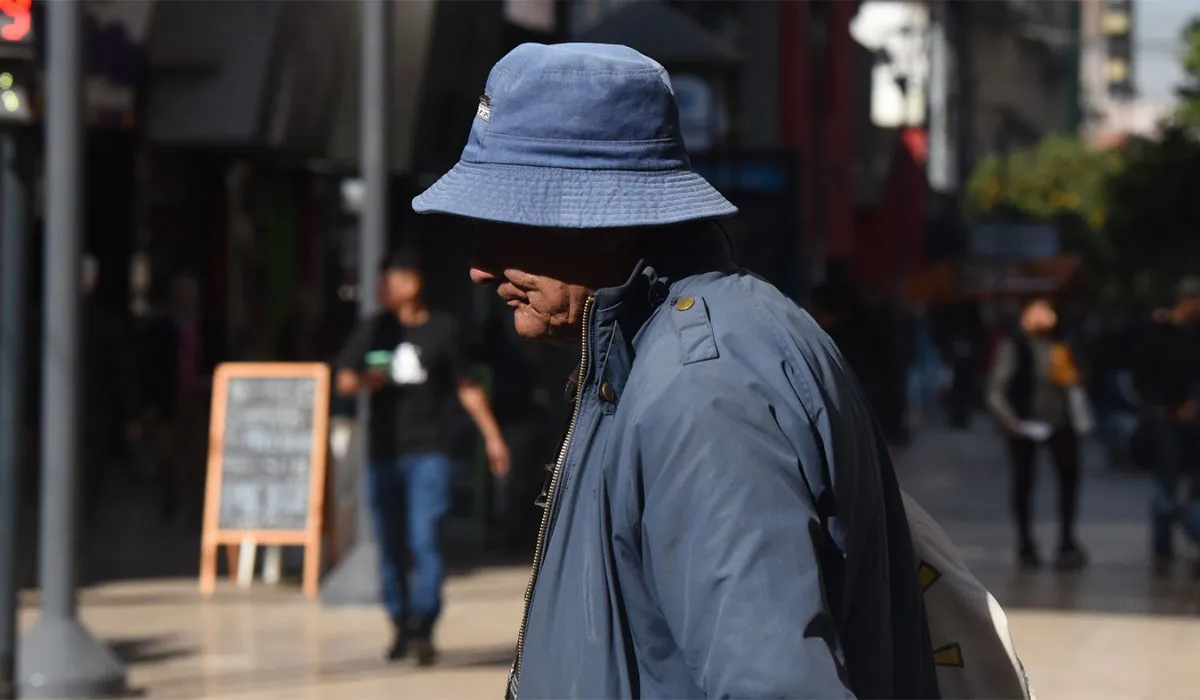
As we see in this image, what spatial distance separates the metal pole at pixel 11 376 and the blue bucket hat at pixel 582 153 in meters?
6.44

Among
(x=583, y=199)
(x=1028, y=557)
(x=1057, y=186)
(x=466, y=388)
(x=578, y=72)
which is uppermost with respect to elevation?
(x=1057, y=186)

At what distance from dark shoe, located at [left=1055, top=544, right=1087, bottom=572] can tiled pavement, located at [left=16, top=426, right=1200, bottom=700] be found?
0.67 ft

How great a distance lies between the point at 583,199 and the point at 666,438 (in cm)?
31

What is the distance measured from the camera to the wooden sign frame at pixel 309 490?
12.4 m

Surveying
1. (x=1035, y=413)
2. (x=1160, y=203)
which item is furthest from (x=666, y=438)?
(x=1160, y=203)

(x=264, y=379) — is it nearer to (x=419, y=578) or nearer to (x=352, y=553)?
(x=352, y=553)

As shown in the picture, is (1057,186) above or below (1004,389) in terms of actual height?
above

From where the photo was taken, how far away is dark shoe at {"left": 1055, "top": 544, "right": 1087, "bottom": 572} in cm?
1408

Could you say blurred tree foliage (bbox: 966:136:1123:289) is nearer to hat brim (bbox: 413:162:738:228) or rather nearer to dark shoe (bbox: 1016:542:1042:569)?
dark shoe (bbox: 1016:542:1042:569)

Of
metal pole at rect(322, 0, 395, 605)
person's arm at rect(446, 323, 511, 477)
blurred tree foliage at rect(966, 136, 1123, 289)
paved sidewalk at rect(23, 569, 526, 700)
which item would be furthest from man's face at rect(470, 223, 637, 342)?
blurred tree foliage at rect(966, 136, 1123, 289)

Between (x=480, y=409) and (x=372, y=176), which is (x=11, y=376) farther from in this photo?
(x=372, y=176)

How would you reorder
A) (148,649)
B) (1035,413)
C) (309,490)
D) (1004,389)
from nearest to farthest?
(148,649) < (309,490) < (1035,413) < (1004,389)

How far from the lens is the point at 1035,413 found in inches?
571

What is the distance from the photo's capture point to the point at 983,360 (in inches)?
1459
